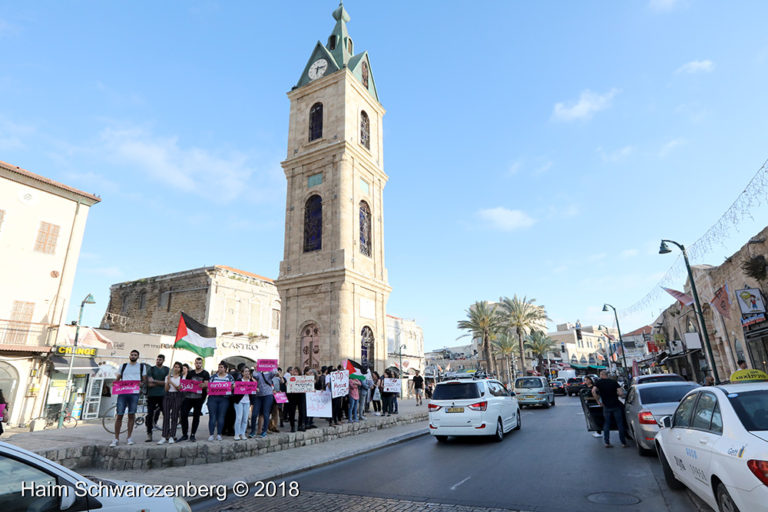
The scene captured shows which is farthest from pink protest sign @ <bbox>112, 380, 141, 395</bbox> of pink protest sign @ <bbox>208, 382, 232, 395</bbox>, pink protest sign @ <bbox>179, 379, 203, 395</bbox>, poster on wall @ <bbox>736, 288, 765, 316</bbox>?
poster on wall @ <bbox>736, 288, 765, 316</bbox>

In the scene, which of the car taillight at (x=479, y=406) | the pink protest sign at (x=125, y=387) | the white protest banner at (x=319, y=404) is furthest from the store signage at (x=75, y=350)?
the car taillight at (x=479, y=406)

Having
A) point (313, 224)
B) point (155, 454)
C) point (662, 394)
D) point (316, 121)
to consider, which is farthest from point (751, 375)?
point (316, 121)

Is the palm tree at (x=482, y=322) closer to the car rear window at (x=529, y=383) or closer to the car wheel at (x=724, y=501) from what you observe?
the car rear window at (x=529, y=383)

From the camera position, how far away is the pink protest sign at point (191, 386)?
9.52 meters

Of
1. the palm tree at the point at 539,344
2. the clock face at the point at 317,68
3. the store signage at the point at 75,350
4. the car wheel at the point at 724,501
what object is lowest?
the car wheel at the point at 724,501

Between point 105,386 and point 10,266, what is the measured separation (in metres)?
8.32

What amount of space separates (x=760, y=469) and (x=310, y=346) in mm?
18973

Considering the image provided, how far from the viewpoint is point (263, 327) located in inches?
1339

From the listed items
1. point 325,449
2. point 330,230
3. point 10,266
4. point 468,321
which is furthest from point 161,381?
point 468,321

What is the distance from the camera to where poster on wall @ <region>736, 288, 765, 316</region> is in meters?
16.0

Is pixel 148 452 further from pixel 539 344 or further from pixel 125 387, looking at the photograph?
pixel 539 344

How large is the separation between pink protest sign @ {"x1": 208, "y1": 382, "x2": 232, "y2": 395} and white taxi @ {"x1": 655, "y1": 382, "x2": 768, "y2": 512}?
879 centimetres

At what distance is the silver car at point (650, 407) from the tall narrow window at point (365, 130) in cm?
2063

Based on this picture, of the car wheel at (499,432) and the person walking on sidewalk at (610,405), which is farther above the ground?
the person walking on sidewalk at (610,405)
